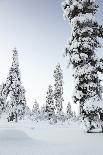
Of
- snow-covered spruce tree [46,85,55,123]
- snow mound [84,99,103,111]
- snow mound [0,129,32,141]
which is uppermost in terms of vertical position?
snow-covered spruce tree [46,85,55,123]

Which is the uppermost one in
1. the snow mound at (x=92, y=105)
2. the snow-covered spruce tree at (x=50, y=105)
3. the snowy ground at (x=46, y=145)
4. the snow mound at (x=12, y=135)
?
the snow-covered spruce tree at (x=50, y=105)

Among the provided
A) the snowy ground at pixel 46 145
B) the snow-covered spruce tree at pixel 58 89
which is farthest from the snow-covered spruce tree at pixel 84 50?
the snow-covered spruce tree at pixel 58 89

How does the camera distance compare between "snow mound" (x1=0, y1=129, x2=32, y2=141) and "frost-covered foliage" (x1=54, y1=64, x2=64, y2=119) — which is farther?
"frost-covered foliage" (x1=54, y1=64, x2=64, y2=119)

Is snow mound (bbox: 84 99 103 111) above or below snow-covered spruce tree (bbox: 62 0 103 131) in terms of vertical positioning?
below

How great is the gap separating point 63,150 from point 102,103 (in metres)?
7.21

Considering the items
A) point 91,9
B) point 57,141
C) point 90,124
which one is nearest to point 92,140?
point 57,141

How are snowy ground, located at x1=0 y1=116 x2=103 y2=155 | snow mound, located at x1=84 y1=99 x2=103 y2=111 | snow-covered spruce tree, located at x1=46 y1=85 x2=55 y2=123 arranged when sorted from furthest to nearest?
snow-covered spruce tree, located at x1=46 y1=85 x2=55 y2=123, snow mound, located at x1=84 y1=99 x2=103 y2=111, snowy ground, located at x1=0 y1=116 x2=103 y2=155

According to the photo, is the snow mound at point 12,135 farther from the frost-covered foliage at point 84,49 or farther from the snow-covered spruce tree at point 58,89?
the snow-covered spruce tree at point 58,89

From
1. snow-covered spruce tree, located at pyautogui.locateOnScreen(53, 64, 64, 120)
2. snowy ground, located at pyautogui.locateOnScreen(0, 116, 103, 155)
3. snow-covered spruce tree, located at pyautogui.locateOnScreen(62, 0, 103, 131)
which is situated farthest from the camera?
snow-covered spruce tree, located at pyautogui.locateOnScreen(53, 64, 64, 120)

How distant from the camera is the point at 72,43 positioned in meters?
22.4

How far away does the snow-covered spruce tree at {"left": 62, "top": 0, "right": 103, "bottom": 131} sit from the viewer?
69.6 feet

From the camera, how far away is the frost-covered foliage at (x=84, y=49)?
21281 millimetres

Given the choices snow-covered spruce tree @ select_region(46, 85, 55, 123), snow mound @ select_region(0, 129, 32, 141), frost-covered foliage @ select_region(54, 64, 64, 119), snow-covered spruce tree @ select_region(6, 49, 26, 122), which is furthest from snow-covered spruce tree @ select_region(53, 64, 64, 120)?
snow mound @ select_region(0, 129, 32, 141)

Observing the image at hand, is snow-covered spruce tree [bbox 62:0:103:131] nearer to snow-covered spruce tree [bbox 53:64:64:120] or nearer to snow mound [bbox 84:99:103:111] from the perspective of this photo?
snow mound [bbox 84:99:103:111]
